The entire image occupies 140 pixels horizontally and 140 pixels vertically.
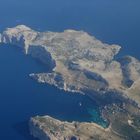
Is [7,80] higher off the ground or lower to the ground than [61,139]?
higher

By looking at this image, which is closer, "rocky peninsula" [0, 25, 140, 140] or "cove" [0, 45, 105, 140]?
"rocky peninsula" [0, 25, 140, 140]

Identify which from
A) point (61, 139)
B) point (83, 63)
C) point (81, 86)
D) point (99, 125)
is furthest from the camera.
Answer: point (83, 63)

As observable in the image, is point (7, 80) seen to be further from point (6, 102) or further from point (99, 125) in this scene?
point (99, 125)

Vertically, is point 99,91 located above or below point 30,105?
above

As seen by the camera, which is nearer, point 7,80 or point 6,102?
point 6,102

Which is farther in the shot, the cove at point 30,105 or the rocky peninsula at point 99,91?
the cove at point 30,105

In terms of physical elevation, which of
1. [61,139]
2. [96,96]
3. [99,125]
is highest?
[96,96]

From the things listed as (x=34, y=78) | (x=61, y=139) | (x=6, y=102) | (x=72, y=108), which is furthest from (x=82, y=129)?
(x=34, y=78)

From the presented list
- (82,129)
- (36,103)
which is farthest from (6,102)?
(82,129)

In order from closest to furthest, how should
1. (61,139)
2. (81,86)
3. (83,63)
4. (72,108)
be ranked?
(61,139) → (72,108) → (81,86) → (83,63)

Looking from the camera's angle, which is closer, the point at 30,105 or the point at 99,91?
the point at 30,105
